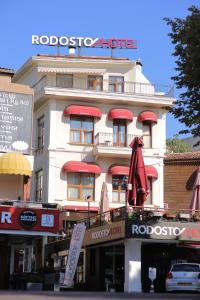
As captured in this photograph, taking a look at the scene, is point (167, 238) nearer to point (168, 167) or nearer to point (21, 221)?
point (21, 221)

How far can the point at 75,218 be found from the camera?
43.2m

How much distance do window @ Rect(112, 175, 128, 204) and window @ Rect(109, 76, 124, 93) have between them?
6.71 m

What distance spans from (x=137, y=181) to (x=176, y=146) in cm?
4150

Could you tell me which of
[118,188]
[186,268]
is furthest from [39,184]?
[186,268]

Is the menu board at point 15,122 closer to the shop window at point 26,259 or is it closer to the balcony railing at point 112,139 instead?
the balcony railing at point 112,139

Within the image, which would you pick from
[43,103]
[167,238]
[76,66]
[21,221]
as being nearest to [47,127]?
[43,103]

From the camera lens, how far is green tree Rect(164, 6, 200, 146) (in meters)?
17.4

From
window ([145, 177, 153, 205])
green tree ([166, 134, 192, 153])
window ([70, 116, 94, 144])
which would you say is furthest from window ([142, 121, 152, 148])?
green tree ([166, 134, 192, 153])

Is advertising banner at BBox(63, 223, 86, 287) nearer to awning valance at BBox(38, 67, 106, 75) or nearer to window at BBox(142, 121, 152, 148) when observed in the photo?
window at BBox(142, 121, 152, 148)

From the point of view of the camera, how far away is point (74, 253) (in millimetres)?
32844

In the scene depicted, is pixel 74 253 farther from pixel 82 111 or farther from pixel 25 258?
pixel 82 111

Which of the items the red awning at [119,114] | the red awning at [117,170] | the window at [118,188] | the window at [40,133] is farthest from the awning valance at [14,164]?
the red awning at [119,114]

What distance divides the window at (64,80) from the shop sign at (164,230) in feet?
59.5

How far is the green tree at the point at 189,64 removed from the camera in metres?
17.4
